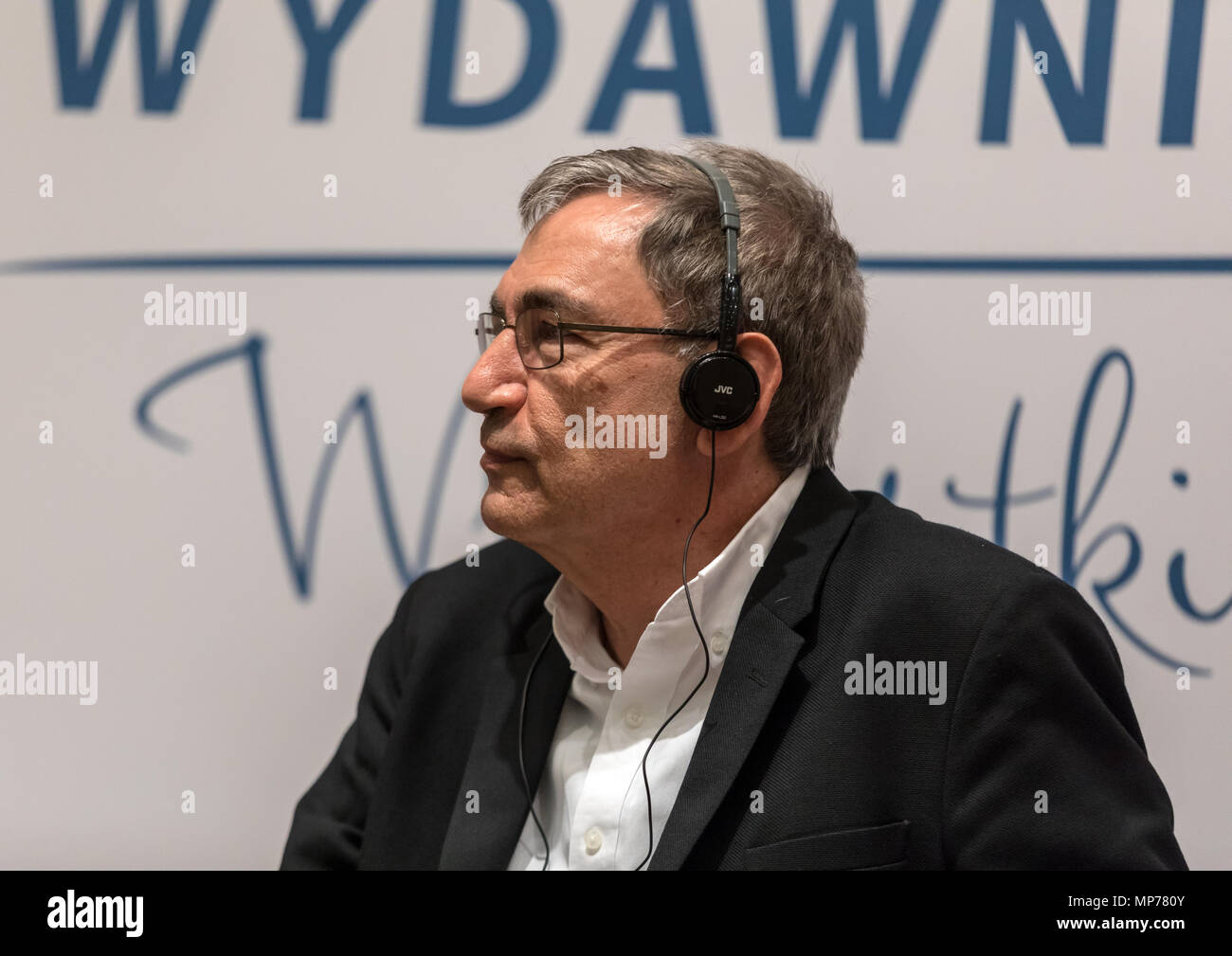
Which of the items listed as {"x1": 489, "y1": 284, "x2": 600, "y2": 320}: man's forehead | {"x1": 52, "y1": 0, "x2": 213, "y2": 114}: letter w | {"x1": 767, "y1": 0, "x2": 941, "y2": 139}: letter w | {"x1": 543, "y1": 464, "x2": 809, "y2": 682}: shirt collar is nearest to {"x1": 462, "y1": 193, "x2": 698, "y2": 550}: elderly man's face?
{"x1": 489, "y1": 284, "x2": 600, "y2": 320}: man's forehead

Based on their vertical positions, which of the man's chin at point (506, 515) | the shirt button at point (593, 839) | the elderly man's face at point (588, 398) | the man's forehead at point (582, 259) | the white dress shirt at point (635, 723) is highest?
the man's forehead at point (582, 259)

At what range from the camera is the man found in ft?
4.12

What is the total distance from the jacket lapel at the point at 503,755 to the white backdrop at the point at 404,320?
0.28 meters

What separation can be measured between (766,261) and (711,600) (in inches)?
17.7

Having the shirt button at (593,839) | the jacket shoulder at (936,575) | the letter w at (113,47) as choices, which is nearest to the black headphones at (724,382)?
the jacket shoulder at (936,575)

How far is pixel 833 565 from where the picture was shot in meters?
1.39

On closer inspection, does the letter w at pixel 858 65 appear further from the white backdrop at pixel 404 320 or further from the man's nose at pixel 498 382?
the man's nose at pixel 498 382

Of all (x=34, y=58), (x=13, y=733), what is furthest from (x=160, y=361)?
(x=13, y=733)

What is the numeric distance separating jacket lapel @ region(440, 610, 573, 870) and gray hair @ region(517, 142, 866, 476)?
429 mm

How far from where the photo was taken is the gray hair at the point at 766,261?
1384 mm

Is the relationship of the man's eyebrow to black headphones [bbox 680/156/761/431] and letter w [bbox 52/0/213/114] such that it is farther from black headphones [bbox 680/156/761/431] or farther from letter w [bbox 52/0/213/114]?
letter w [bbox 52/0/213/114]

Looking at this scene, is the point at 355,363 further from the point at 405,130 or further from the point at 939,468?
the point at 939,468

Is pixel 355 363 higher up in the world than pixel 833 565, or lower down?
higher up

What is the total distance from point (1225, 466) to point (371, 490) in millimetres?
1310
